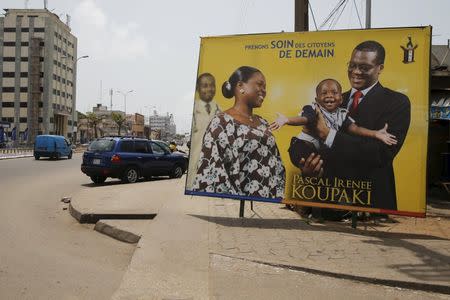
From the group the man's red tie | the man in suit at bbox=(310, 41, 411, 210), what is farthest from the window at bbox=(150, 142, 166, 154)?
the man's red tie

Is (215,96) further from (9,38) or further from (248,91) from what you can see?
(9,38)

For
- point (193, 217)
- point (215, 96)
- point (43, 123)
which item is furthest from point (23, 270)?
point (43, 123)

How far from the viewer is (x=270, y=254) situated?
230 inches

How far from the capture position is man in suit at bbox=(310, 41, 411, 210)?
736 centimetres

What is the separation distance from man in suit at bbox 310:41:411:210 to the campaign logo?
342mm

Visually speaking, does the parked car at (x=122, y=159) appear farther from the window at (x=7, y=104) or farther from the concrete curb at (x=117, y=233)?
the window at (x=7, y=104)

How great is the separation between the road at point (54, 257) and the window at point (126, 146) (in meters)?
5.62

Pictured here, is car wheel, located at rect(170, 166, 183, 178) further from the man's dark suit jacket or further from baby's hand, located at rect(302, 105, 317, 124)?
the man's dark suit jacket

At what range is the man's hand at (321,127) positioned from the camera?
7754mm

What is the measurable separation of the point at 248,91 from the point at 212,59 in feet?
3.10

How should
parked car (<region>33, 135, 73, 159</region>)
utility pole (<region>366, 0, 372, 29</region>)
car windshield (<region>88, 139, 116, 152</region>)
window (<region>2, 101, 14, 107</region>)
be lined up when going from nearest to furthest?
1. car windshield (<region>88, 139, 116, 152</region>)
2. utility pole (<region>366, 0, 372, 29</region>)
3. parked car (<region>33, 135, 73, 159</region>)
4. window (<region>2, 101, 14, 107</region>)

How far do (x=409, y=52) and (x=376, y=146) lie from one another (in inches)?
64.1

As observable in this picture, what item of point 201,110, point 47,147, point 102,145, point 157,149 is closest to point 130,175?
point 102,145

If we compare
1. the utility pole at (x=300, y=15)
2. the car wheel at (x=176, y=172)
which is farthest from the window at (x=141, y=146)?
the utility pole at (x=300, y=15)
